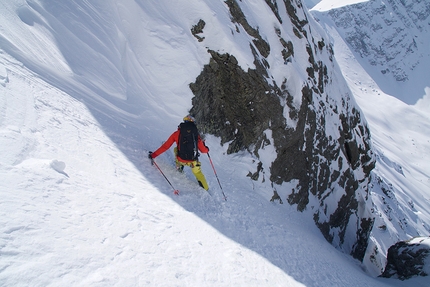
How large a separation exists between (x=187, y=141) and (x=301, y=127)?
897 cm

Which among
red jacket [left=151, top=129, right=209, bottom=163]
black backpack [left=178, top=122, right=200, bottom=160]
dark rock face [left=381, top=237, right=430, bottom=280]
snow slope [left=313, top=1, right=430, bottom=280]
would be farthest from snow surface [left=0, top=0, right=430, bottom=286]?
snow slope [left=313, top=1, right=430, bottom=280]

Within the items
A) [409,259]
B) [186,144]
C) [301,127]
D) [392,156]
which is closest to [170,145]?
[186,144]

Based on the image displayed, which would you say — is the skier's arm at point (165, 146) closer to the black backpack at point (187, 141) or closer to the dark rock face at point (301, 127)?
the black backpack at point (187, 141)

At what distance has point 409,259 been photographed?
15031 mm

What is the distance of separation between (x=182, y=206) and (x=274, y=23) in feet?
39.9

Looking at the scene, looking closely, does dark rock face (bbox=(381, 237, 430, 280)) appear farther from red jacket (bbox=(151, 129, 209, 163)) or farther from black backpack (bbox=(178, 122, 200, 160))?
black backpack (bbox=(178, 122, 200, 160))

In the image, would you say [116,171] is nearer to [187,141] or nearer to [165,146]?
[165,146]

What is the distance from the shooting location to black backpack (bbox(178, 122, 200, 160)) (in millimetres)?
7289

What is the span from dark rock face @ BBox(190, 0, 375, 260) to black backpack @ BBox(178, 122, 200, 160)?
163 inches

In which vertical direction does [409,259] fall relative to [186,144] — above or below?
below

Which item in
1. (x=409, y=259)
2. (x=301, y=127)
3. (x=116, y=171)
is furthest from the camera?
(x=409, y=259)

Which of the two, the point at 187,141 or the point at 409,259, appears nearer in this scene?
the point at 187,141

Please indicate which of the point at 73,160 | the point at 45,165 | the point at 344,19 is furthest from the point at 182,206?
the point at 344,19

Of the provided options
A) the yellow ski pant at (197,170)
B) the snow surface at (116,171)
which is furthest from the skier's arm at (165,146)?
the yellow ski pant at (197,170)
